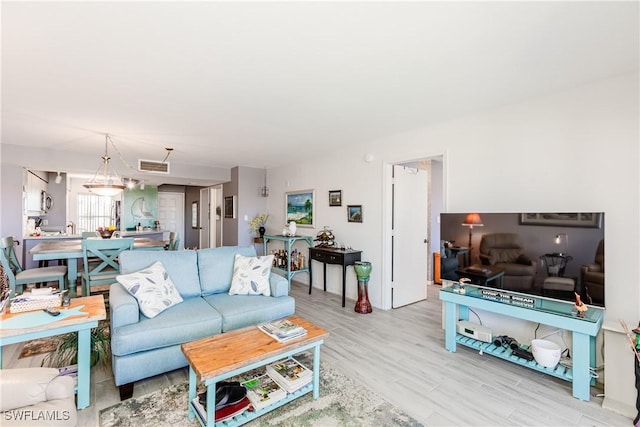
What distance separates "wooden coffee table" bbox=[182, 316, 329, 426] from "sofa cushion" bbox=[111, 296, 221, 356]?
425 millimetres

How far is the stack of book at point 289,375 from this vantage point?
1976 millimetres

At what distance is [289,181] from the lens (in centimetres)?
585

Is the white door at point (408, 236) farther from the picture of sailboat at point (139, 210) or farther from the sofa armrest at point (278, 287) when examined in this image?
the picture of sailboat at point (139, 210)

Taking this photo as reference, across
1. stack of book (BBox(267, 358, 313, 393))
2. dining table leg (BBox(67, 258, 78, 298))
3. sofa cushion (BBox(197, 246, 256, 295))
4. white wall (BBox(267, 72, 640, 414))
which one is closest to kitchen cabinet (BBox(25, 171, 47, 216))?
dining table leg (BBox(67, 258, 78, 298))

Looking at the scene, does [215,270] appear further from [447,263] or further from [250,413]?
[447,263]

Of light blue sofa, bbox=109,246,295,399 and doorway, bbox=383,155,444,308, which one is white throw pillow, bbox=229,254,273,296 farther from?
doorway, bbox=383,155,444,308

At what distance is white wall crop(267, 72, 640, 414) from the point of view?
7.04 ft

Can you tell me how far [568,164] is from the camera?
2.45m

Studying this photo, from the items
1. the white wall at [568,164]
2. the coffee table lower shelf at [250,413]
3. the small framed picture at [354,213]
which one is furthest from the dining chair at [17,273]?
the white wall at [568,164]

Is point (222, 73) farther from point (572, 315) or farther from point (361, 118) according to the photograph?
point (572, 315)

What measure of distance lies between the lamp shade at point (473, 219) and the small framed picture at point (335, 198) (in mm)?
2161

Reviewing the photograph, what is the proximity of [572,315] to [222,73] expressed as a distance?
10.4 ft

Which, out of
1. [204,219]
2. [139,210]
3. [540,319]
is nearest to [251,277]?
[540,319]

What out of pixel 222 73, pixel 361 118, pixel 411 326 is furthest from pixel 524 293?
pixel 222 73
